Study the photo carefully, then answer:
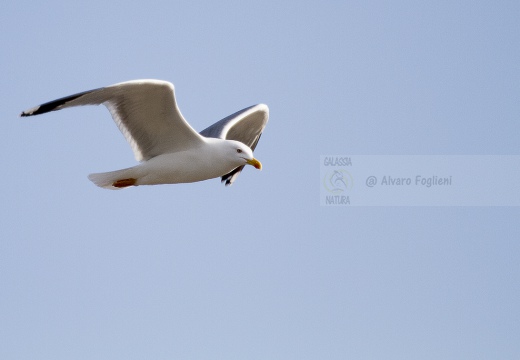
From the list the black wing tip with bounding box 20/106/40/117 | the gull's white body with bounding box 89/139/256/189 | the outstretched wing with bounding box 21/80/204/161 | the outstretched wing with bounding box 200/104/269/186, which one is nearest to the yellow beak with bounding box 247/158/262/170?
the gull's white body with bounding box 89/139/256/189

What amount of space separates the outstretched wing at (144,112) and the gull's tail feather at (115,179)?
0.22m

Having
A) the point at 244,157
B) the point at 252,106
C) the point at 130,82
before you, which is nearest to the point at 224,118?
the point at 252,106

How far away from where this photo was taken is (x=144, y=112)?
9.20 m

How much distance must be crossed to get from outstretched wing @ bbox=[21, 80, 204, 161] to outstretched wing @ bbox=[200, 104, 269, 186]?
1.72 meters

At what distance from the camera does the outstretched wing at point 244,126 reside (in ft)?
37.3

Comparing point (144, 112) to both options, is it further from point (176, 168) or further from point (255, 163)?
point (255, 163)

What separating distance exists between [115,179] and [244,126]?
272 centimetres

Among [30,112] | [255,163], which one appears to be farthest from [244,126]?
[30,112]

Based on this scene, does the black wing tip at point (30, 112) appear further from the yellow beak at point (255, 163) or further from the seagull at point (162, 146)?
the yellow beak at point (255, 163)

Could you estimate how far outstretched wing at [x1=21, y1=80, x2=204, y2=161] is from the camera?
8.72 m

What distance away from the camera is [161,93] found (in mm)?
8938

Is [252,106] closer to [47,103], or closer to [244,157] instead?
[244,157]

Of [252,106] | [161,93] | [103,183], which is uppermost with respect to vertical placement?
[252,106]

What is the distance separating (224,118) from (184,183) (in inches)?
86.9
